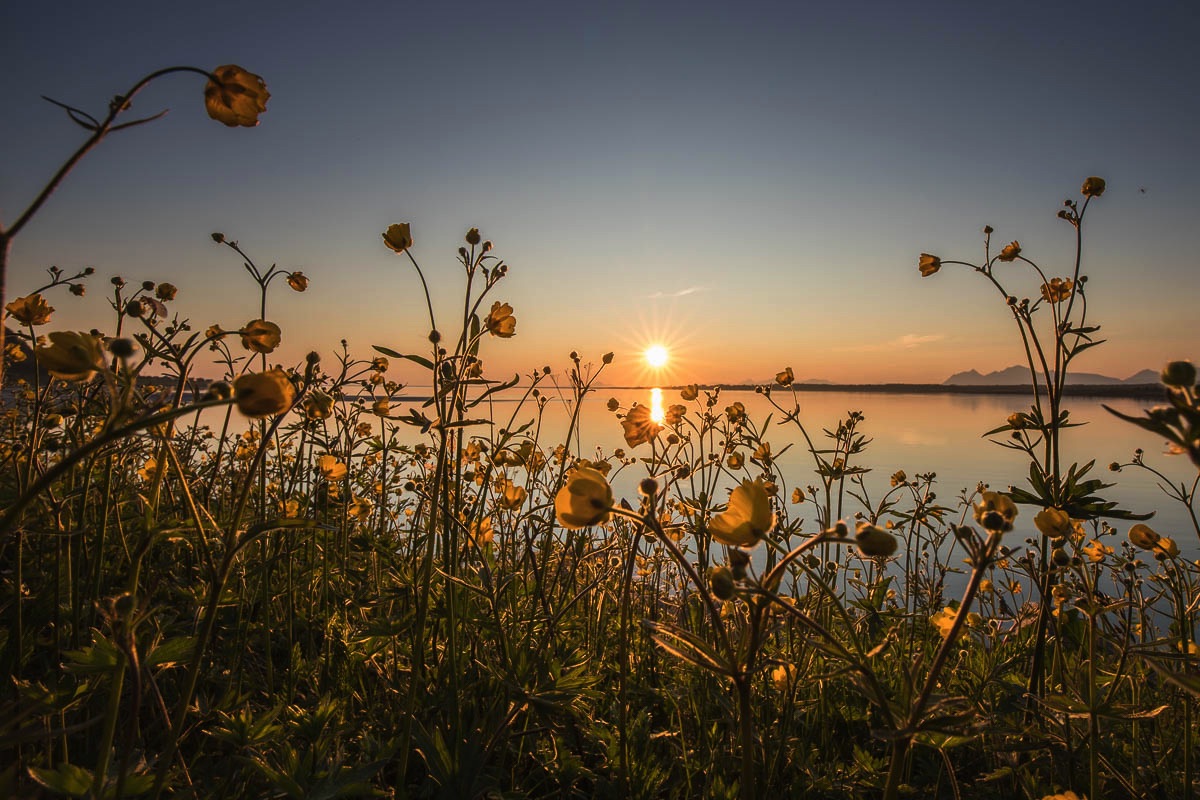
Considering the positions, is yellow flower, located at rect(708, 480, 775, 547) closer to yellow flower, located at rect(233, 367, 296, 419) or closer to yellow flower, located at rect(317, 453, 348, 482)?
yellow flower, located at rect(233, 367, 296, 419)

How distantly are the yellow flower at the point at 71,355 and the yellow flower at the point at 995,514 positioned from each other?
1.24 meters

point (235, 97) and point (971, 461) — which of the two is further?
point (971, 461)

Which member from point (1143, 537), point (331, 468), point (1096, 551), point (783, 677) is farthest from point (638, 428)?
point (1096, 551)

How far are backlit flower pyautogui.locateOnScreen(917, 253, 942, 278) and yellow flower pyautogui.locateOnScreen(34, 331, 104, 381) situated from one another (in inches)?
115

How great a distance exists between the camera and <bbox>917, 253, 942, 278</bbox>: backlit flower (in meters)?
2.66

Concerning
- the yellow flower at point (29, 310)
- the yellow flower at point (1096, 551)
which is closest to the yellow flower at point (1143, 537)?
the yellow flower at point (1096, 551)

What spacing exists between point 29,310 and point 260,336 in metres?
1.00

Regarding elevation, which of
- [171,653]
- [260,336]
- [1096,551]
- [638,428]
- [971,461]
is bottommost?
[971,461]

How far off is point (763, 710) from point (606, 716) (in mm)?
568

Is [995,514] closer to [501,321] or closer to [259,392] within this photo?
[259,392]

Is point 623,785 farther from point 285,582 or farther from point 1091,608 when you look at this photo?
point 285,582

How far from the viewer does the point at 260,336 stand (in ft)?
4.50

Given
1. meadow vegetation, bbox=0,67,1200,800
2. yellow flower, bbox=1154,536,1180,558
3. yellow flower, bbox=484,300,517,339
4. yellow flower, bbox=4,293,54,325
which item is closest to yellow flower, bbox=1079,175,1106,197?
meadow vegetation, bbox=0,67,1200,800

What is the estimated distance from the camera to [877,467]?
432 inches
